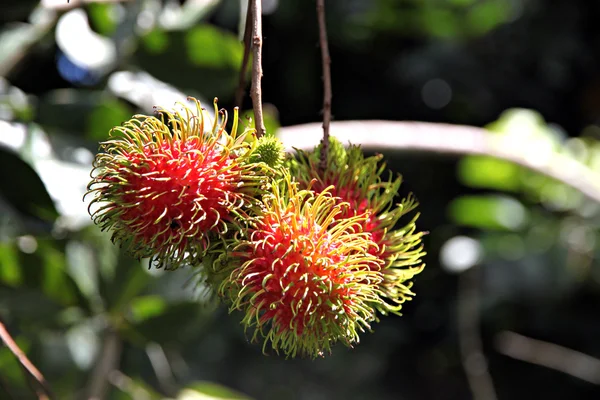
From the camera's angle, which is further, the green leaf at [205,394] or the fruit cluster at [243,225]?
the green leaf at [205,394]

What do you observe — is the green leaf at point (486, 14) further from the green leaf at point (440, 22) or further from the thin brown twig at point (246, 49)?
the thin brown twig at point (246, 49)

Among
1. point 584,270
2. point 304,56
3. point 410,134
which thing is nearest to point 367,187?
point 410,134

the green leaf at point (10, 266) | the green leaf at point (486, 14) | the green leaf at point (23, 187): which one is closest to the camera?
the green leaf at point (23, 187)

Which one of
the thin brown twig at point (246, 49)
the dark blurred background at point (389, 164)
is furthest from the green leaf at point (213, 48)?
the thin brown twig at point (246, 49)

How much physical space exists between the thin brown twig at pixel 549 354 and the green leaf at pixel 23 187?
6.35ft

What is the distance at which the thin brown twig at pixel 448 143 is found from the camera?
5.01 feet

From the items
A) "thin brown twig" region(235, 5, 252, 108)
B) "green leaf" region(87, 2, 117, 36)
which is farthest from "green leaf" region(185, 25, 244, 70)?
"thin brown twig" region(235, 5, 252, 108)

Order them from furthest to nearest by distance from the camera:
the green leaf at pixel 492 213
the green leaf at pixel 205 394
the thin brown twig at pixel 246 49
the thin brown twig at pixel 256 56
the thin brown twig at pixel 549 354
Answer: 1. the thin brown twig at pixel 549 354
2. the green leaf at pixel 492 213
3. the green leaf at pixel 205 394
4. the thin brown twig at pixel 246 49
5. the thin brown twig at pixel 256 56

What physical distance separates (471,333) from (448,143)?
2.95 feet

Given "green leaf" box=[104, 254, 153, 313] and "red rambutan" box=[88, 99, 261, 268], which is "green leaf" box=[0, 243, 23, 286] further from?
"red rambutan" box=[88, 99, 261, 268]

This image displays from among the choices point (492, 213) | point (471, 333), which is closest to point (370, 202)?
point (492, 213)

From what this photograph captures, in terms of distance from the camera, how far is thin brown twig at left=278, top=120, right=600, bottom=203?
5.01 ft

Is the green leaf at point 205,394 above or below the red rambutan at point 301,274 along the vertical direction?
below

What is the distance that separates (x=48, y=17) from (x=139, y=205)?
89 cm
